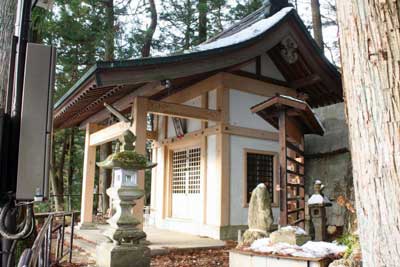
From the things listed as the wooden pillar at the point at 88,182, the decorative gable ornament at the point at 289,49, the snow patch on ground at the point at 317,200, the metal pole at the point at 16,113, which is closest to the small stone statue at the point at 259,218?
the snow patch on ground at the point at 317,200

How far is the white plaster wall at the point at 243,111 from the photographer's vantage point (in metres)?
8.59

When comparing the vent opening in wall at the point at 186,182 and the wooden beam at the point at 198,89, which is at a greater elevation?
the wooden beam at the point at 198,89

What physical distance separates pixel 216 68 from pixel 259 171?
2854 millimetres

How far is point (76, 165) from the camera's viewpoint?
62.0ft

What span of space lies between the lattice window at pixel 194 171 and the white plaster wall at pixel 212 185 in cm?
61

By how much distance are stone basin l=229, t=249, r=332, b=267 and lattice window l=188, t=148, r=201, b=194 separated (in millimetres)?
4330

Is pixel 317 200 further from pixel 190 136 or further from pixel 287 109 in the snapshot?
pixel 190 136

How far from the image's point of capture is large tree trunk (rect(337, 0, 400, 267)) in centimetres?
125

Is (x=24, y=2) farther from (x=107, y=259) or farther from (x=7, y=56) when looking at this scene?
(x=107, y=259)

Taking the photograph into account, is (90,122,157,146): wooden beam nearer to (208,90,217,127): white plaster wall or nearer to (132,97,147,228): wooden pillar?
(132,97,147,228): wooden pillar

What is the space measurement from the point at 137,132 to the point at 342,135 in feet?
17.9

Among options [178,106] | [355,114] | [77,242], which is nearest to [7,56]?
[355,114]

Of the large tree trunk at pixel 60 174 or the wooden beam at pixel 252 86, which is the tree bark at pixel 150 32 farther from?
the wooden beam at pixel 252 86

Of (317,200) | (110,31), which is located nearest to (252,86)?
(317,200)
